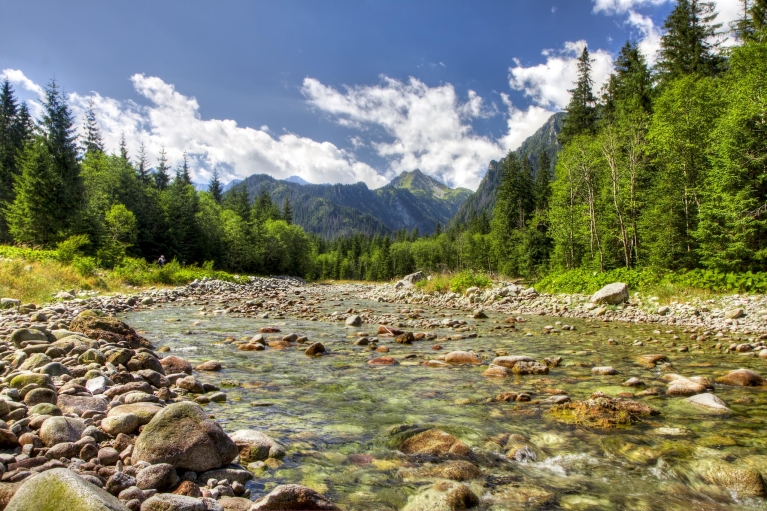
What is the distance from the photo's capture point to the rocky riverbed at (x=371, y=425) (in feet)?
10.0

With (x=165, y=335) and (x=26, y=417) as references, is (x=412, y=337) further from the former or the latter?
(x=26, y=417)

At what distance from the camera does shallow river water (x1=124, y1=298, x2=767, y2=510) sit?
10.8 feet

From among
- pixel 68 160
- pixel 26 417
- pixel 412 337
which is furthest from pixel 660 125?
pixel 68 160

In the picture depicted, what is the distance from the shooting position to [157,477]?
290 cm

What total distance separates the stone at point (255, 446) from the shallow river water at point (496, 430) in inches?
8.4

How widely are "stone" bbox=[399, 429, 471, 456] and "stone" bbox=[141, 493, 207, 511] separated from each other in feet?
7.28

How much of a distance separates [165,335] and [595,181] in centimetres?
3523

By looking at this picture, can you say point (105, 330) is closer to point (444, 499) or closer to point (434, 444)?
point (434, 444)

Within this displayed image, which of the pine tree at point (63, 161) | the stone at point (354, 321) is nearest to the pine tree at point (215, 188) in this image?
the pine tree at point (63, 161)

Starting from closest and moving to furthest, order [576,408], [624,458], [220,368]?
[624,458] → [576,408] → [220,368]

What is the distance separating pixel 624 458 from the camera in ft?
12.8

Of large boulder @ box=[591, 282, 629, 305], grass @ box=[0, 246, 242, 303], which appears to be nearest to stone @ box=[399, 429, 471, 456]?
grass @ box=[0, 246, 242, 303]

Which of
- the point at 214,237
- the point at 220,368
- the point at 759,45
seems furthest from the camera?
the point at 214,237

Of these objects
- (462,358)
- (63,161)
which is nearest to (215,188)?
(63,161)
